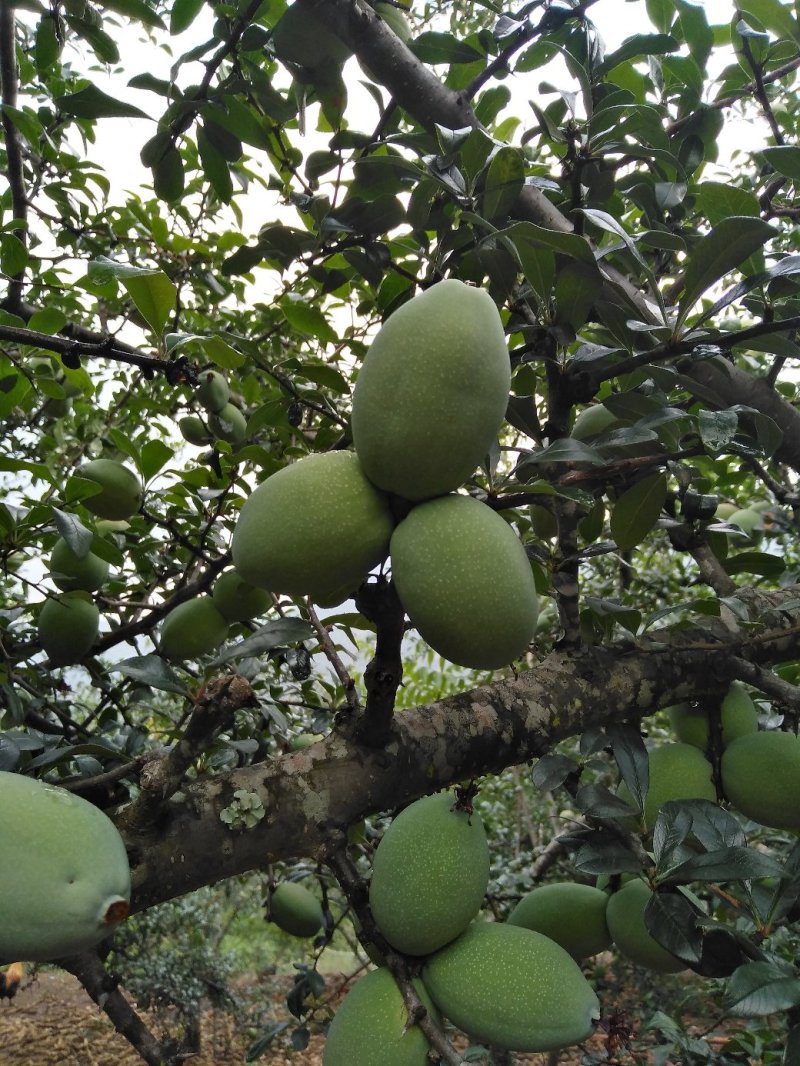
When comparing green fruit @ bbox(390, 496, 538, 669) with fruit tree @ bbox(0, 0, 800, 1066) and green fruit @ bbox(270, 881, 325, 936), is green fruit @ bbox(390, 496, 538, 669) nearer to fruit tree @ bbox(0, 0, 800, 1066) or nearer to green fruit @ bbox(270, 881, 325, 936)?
fruit tree @ bbox(0, 0, 800, 1066)

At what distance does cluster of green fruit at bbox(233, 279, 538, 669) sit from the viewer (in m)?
0.74

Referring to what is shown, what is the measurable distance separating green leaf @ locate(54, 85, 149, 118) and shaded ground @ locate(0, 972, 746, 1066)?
113 inches

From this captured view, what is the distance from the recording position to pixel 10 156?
1.48 metres

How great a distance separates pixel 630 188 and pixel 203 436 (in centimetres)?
116

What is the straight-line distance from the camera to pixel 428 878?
91 centimetres

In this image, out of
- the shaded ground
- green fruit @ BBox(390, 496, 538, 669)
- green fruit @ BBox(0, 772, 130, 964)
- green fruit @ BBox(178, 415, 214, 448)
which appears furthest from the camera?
the shaded ground

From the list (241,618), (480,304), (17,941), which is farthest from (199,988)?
(480,304)

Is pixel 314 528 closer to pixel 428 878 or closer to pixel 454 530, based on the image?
pixel 454 530

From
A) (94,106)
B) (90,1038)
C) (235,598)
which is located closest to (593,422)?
(235,598)

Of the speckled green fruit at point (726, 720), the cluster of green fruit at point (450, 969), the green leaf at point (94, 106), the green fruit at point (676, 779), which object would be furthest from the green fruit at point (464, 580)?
the green leaf at point (94, 106)

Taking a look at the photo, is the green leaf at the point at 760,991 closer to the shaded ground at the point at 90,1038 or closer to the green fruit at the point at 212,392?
the green fruit at the point at 212,392

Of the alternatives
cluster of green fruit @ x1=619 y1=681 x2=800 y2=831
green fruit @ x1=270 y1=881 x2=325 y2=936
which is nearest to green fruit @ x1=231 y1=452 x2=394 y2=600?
cluster of green fruit @ x1=619 y1=681 x2=800 y2=831

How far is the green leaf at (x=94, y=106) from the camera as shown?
104 centimetres

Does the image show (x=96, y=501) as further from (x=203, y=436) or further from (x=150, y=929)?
(x=150, y=929)
